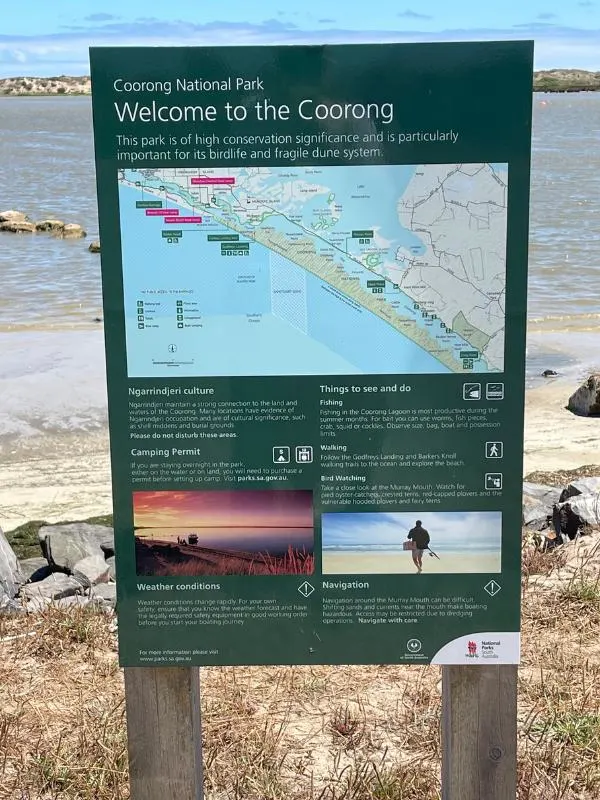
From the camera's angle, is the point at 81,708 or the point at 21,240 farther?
the point at 21,240

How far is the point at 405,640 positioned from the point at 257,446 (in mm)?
742

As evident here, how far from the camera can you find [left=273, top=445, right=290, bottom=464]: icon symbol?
293 cm

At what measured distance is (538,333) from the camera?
17.8 meters

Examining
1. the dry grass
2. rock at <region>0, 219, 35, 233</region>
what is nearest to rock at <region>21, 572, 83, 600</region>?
the dry grass

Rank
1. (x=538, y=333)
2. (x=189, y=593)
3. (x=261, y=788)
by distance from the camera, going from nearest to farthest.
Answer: (x=189, y=593) → (x=261, y=788) → (x=538, y=333)

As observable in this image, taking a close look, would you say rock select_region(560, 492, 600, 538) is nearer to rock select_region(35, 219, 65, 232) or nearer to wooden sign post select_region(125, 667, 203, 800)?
wooden sign post select_region(125, 667, 203, 800)

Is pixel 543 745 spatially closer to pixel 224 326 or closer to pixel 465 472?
pixel 465 472

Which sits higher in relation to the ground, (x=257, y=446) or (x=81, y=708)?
(x=257, y=446)

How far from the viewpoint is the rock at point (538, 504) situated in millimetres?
7809

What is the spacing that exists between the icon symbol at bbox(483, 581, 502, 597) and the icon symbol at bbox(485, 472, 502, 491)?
29 centimetres

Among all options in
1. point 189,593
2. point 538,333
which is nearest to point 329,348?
point 189,593

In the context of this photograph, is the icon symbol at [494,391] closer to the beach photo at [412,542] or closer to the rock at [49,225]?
the beach photo at [412,542]

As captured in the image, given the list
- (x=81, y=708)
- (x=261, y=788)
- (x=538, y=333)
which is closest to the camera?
(x=261, y=788)

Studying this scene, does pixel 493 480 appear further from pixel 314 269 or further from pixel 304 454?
pixel 314 269
